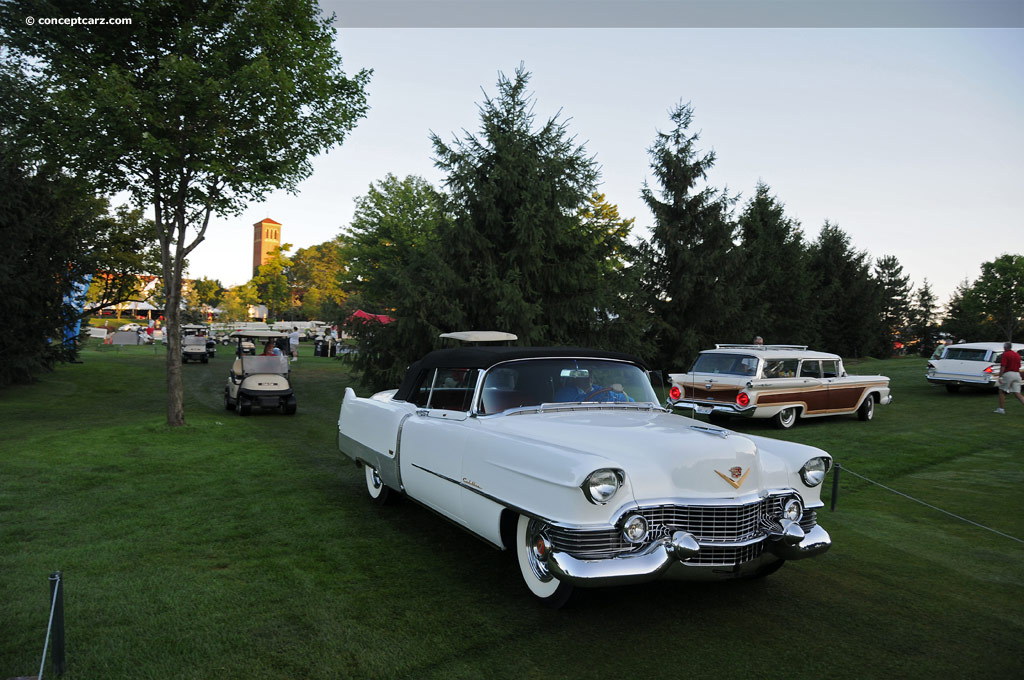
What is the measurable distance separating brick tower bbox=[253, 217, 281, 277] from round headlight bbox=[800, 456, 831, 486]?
525 feet

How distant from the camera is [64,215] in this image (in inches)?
801

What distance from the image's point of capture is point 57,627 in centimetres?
345

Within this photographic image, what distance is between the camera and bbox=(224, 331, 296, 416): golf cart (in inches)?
610

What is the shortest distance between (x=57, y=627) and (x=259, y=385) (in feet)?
41.5

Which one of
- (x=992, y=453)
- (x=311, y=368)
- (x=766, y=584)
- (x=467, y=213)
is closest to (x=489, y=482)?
(x=766, y=584)

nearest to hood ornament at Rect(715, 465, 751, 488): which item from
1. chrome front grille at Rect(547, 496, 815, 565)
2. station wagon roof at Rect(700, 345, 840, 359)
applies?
chrome front grille at Rect(547, 496, 815, 565)

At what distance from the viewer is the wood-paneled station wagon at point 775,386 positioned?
1341cm

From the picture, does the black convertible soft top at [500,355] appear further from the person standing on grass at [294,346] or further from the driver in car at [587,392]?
the person standing on grass at [294,346]

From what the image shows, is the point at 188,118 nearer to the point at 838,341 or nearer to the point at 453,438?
the point at 453,438

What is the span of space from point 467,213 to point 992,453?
13.2 metres

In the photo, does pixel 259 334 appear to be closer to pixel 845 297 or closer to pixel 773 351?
pixel 773 351

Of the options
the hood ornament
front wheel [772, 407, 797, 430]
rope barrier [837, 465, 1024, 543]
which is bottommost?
rope barrier [837, 465, 1024, 543]

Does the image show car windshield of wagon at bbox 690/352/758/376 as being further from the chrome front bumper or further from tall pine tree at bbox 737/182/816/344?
tall pine tree at bbox 737/182/816/344

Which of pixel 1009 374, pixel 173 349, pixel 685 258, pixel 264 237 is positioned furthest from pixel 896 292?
pixel 264 237
